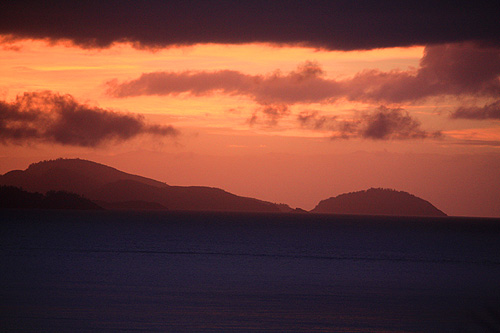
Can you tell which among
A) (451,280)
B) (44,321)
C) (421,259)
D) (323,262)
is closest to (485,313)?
(451,280)

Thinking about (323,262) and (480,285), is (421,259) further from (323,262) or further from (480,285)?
(480,285)

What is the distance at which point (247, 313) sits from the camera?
40.5m

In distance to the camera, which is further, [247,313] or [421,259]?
[421,259]

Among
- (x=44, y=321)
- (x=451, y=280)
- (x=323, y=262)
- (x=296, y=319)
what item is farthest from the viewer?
(x=323, y=262)

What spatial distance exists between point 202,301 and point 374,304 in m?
12.6

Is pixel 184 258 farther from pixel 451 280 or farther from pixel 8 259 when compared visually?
pixel 451 280

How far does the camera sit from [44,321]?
3559cm

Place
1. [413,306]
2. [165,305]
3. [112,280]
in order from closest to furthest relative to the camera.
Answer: [165,305] → [413,306] → [112,280]

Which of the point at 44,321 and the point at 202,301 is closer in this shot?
the point at 44,321

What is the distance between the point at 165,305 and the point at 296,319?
9.50 meters

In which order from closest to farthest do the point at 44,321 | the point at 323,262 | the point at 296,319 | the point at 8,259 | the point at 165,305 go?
the point at 44,321 → the point at 296,319 → the point at 165,305 → the point at 8,259 → the point at 323,262

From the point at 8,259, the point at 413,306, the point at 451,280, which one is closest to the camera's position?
the point at 413,306

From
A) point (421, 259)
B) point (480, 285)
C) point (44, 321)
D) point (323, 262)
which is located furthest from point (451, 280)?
point (44, 321)

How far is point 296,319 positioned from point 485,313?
1417cm
